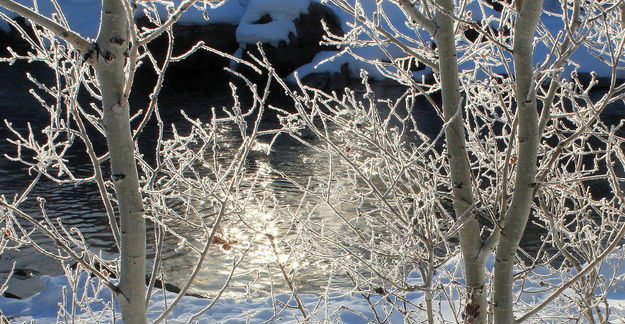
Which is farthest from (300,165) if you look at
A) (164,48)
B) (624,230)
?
(164,48)

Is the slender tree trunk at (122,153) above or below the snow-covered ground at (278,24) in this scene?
below

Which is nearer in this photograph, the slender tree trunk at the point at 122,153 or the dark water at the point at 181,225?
the slender tree trunk at the point at 122,153

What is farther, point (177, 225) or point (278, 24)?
point (278, 24)

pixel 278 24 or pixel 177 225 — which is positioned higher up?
pixel 278 24

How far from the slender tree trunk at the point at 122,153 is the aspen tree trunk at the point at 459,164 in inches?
49.2

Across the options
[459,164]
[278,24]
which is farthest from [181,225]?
[278,24]

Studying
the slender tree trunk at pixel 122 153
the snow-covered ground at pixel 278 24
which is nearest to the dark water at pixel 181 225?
the slender tree trunk at pixel 122 153

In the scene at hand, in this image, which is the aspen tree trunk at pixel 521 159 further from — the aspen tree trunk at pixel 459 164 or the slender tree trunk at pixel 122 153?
the slender tree trunk at pixel 122 153

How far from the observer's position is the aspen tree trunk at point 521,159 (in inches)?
95.3

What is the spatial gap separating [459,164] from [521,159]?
29 cm

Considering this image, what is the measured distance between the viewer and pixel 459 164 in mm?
2758

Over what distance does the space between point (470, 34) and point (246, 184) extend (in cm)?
1571

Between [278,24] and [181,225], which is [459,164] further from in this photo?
[278,24]

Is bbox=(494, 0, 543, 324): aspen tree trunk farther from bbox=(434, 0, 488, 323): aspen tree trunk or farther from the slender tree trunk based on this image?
the slender tree trunk
